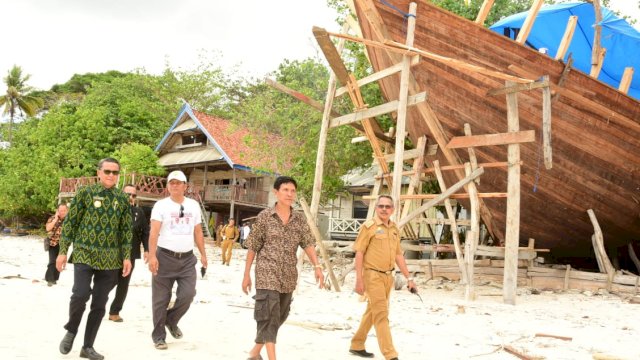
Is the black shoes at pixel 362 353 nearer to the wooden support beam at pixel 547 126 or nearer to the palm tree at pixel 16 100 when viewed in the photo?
the wooden support beam at pixel 547 126

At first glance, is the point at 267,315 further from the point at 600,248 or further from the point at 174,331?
the point at 600,248

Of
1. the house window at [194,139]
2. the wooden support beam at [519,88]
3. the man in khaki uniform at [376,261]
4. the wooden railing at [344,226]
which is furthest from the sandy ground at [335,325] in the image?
the house window at [194,139]

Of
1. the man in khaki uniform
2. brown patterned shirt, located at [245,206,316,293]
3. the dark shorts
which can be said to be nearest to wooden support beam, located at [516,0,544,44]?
the man in khaki uniform

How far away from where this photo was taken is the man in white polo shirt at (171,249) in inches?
173

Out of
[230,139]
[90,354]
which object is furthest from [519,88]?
[230,139]

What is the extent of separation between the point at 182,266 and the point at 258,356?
3.56ft

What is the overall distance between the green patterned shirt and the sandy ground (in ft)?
2.33

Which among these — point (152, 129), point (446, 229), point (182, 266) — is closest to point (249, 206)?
point (152, 129)

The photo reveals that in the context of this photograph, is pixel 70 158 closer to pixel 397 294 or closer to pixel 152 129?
pixel 152 129

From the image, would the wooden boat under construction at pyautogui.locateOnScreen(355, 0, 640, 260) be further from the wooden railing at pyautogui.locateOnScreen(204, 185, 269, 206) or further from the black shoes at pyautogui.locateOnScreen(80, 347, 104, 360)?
the wooden railing at pyautogui.locateOnScreen(204, 185, 269, 206)

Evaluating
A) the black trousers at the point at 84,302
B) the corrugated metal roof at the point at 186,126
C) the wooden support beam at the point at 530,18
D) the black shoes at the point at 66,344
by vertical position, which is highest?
the corrugated metal roof at the point at 186,126

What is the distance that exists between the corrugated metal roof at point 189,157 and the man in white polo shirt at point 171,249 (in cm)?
2043

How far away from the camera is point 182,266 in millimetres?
4531

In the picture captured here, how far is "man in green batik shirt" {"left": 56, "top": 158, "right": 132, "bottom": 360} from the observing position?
3.94m
